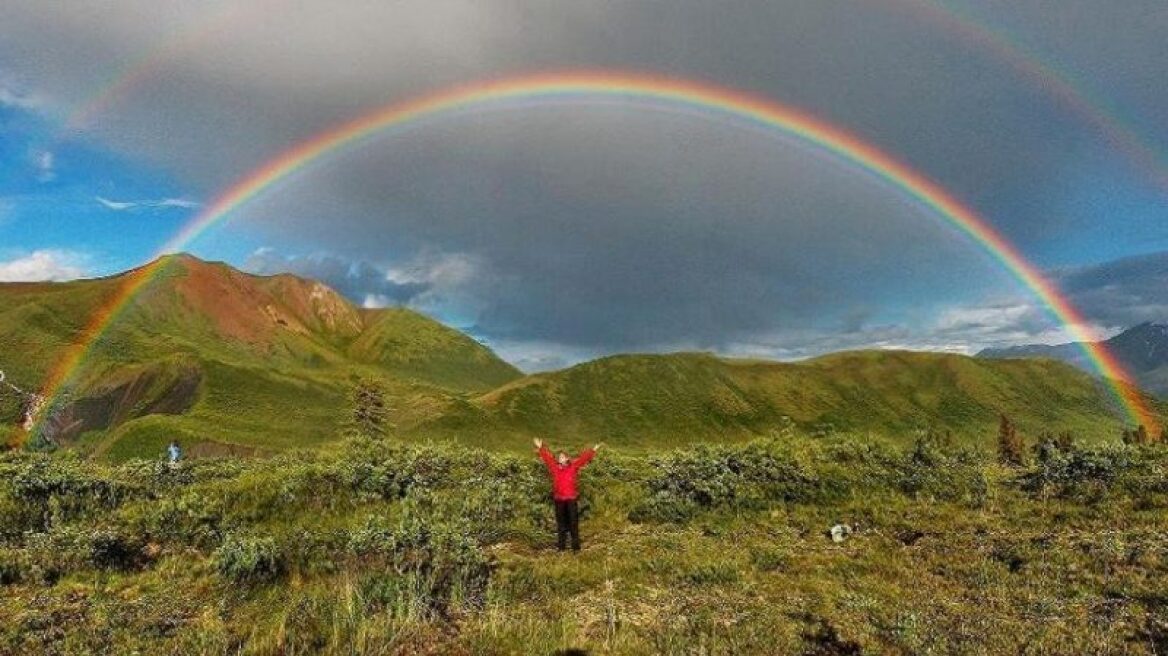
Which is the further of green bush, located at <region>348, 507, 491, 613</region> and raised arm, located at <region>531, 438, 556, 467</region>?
raised arm, located at <region>531, 438, 556, 467</region>

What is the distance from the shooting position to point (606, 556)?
1722cm

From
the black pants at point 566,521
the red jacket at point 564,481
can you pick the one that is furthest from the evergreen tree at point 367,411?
the black pants at point 566,521

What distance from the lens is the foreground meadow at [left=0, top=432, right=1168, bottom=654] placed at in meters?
11.2

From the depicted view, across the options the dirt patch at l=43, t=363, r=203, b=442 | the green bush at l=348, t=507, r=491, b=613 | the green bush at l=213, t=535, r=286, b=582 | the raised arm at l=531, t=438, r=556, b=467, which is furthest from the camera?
the dirt patch at l=43, t=363, r=203, b=442

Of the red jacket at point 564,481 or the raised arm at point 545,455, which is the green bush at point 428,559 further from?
the raised arm at point 545,455

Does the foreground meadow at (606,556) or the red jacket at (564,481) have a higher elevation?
the red jacket at (564,481)

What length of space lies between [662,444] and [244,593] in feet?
600

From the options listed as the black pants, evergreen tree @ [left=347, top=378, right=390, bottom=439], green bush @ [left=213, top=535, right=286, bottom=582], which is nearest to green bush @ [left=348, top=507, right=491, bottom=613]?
green bush @ [left=213, top=535, right=286, bottom=582]

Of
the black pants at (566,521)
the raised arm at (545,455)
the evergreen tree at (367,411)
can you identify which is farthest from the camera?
the evergreen tree at (367,411)

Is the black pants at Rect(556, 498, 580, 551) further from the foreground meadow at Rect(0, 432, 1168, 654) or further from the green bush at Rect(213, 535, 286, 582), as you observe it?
the green bush at Rect(213, 535, 286, 582)

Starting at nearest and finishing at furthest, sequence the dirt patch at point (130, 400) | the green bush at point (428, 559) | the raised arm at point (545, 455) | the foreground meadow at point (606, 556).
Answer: the foreground meadow at point (606, 556) → the green bush at point (428, 559) → the raised arm at point (545, 455) → the dirt patch at point (130, 400)

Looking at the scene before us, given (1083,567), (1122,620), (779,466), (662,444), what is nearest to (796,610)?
(1122,620)

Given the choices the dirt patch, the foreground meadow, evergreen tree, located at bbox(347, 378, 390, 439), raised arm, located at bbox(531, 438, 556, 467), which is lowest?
the foreground meadow

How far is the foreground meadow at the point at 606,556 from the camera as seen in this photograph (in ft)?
36.7
